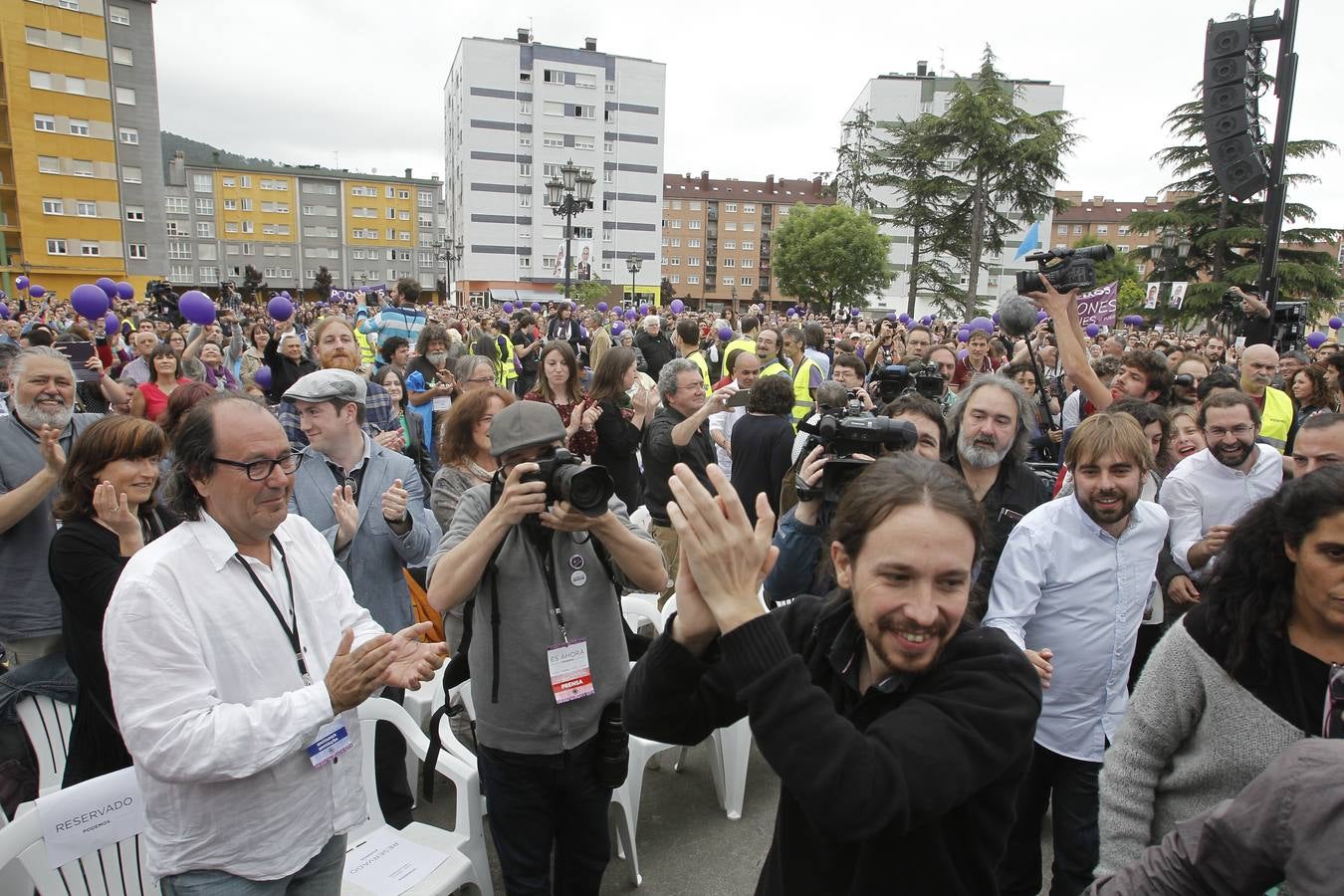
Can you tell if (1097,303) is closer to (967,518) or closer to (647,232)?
(967,518)

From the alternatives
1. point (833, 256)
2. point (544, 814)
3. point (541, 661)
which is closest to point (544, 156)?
point (833, 256)

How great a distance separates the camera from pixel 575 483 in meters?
2.00

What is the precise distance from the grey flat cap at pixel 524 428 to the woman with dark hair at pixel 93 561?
136 centimetres

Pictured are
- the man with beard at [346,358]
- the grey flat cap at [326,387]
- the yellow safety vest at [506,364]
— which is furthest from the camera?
the yellow safety vest at [506,364]

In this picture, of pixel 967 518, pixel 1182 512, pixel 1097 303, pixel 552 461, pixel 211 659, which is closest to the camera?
pixel 967 518

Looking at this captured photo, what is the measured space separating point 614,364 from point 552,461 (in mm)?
3181

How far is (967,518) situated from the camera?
1.29 meters

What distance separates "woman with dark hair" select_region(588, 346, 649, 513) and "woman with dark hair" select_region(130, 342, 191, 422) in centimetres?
311

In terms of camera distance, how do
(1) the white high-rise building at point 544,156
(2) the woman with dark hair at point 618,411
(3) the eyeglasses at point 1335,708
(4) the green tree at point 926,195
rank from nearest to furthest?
(3) the eyeglasses at point 1335,708, (2) the woman with dark hair at point 618,411, (4) the green tree at point 926,195, (1) the white high-rise building at point 544,156

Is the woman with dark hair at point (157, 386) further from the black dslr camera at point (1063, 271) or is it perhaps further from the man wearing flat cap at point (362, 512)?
the black dslr camera at point (1063, 271)

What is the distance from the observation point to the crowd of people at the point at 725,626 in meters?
1.22

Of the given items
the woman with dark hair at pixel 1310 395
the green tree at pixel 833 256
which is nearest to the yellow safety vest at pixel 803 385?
the woman with dark hair at pixel 1310 395

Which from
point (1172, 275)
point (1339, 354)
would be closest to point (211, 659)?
point (1339, 354)

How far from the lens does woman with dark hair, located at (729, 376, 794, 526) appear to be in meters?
4.66
